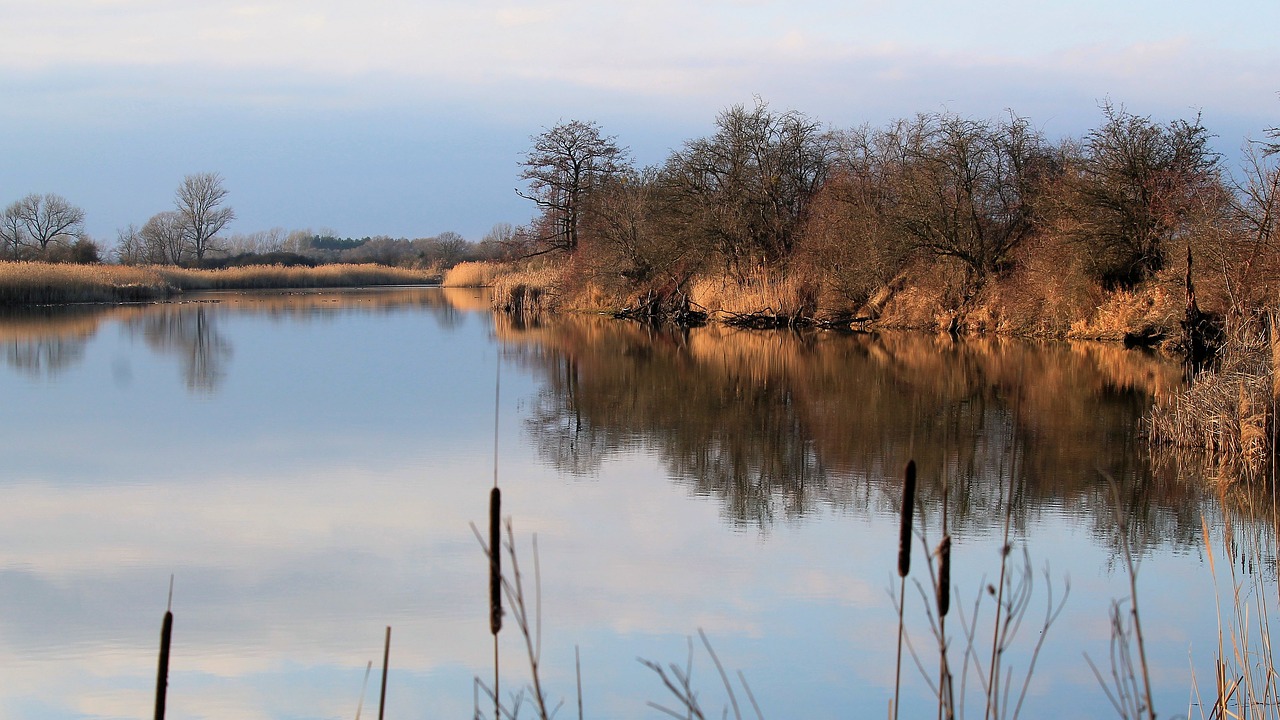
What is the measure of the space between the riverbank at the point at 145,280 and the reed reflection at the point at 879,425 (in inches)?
866

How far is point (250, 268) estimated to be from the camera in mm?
54875

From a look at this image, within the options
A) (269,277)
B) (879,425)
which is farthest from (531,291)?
(269,277)

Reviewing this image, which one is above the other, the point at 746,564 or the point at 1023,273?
the point at 1023,273

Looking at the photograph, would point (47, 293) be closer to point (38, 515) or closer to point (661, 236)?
point (661, 236)

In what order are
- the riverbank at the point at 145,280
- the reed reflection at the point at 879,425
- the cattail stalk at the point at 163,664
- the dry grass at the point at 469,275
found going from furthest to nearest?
the dry grass at the point at 469,275 → the riverbank at the point at 145,280 → the reed reflection at the point at 879,425 → the cattail stalk at the point at 163,664

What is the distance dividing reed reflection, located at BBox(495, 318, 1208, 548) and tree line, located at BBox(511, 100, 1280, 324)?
1.92 m

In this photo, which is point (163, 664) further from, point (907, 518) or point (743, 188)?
point (743, 188)

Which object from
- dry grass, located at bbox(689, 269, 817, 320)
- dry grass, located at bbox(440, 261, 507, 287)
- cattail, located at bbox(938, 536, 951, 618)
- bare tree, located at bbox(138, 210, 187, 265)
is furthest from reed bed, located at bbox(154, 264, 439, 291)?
cattail, located at bbox(938, 536, 951, 618)

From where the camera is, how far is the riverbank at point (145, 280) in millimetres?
35562

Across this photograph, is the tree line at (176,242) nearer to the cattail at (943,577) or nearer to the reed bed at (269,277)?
the reed bed at (269,277)

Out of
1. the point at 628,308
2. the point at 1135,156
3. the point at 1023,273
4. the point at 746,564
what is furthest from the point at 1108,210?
the point at 746,564

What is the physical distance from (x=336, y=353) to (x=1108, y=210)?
13.5 meters

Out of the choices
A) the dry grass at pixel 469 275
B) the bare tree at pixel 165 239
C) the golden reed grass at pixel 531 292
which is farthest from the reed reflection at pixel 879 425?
the bare tree at pixel 165 239

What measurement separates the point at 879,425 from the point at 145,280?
122ft
